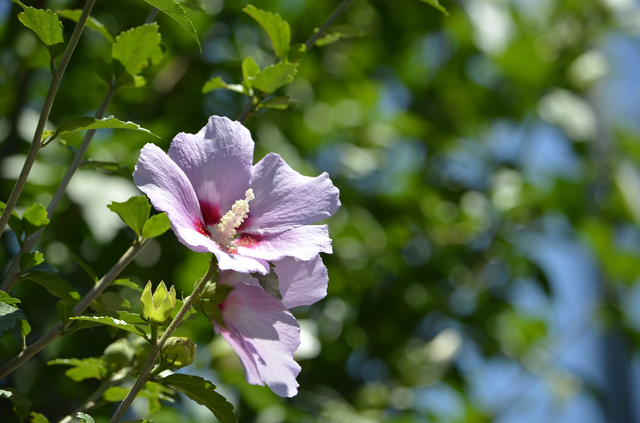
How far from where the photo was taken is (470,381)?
A: 5.46 feet

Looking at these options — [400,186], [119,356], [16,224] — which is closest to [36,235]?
[16,224]

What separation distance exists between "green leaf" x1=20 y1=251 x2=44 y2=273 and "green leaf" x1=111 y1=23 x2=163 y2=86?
6.2 inches

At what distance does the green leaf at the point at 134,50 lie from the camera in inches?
18.8

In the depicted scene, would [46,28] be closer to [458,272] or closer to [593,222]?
[458,272]

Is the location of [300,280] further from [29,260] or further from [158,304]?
[29,260]

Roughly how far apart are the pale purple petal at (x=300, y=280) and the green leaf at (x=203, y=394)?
0.23ft

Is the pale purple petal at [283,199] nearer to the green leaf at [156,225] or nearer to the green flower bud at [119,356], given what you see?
the green leaf at [156,225]

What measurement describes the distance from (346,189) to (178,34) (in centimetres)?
50

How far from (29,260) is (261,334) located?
0.59 ft

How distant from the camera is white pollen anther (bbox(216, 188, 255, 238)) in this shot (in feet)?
1.30

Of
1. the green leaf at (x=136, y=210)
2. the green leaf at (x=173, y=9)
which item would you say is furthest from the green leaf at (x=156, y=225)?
the green leaf at (x=173, y=9)

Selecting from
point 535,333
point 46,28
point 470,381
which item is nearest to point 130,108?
point 46,28

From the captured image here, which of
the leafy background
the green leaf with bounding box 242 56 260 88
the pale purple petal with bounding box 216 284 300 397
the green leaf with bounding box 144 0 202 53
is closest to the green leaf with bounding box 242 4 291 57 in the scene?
the green leaf with bounding box 242 56 260 88

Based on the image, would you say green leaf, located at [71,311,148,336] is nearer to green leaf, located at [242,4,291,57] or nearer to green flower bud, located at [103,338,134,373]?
green flower bud, located at [103,338,134,373]
